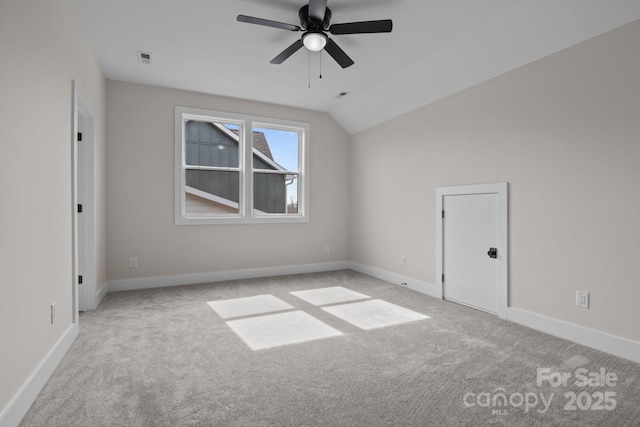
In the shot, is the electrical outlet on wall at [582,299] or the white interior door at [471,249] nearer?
the electrical outlet on wall at [582,299]

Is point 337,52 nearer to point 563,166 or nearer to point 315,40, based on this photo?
point 315,40

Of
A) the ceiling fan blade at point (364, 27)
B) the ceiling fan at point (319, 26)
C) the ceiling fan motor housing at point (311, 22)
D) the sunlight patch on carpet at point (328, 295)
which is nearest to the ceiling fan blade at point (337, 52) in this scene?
the ceiling fan at point (319, 26)

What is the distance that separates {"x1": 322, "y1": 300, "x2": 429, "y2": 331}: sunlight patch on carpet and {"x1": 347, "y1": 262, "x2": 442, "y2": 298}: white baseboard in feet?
2.41

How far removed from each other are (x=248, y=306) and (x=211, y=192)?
7.01ft

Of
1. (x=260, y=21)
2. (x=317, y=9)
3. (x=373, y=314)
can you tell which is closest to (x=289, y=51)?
(x=260, y=21)

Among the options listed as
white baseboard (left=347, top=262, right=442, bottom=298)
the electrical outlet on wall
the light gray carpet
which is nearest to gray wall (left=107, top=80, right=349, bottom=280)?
white baseboard (left=347, top=262, right=442, bottom=298)

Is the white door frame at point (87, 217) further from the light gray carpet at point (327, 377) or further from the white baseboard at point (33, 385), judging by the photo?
the white baseboard at point (33, 385)

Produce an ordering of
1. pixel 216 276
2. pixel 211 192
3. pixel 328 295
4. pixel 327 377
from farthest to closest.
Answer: pixel 211 192 < pixel 216 276 < pixel 328 295 < pixel 327 377

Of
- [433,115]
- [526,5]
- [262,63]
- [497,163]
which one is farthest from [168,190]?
[526,5]

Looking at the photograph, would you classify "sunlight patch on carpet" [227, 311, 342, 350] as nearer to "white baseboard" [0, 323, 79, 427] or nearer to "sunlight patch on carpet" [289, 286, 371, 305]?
"sunlight patch on carpet" [289, 286, 371, 305]

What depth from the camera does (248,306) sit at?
3820mm

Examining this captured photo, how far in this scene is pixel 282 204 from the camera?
5723 mm

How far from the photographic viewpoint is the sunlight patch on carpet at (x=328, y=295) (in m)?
4.06

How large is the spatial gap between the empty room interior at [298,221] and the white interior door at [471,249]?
3 centimetres
